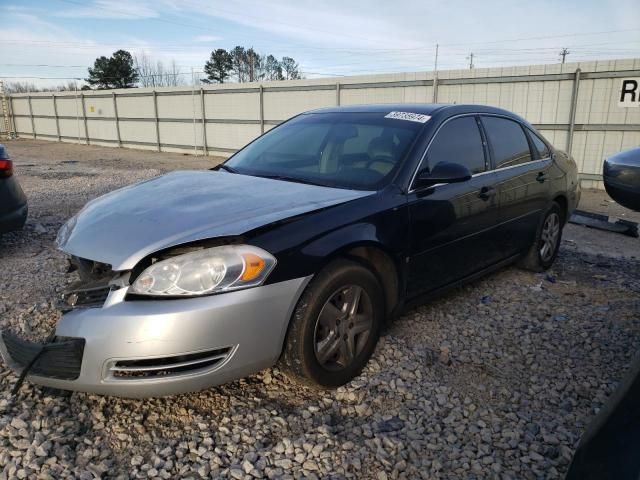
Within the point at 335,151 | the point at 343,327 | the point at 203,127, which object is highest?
the point at 335,151

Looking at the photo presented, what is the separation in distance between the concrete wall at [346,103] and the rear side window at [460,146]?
797cm

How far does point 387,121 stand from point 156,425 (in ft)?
8.23

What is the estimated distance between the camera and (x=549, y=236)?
511 centimetres

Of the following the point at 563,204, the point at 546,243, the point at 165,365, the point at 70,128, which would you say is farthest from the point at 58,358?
the point at 70,128

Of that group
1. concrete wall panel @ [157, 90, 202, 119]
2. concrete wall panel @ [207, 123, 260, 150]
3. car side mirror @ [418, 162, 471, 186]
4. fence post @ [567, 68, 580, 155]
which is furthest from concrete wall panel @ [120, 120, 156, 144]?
car side mirror @ [418, 162, 471, 186]

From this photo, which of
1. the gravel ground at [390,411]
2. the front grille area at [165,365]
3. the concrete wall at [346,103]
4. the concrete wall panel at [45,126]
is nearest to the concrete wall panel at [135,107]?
the concrete wall at [346,103]

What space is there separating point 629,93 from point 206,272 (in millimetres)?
11454

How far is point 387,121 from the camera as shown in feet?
12.3

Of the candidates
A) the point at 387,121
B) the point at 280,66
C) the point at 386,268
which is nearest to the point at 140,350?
the point at 386,268

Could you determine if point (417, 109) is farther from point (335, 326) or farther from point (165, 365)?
point (165, 365)

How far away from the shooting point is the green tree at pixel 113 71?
5081cm

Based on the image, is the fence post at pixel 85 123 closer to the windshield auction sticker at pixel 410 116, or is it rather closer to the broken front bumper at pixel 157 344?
the windshield auction sticker at pixel 410 116

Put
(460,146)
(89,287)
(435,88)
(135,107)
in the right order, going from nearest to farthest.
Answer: (89,287), (460,146), (435,88), (135,107)

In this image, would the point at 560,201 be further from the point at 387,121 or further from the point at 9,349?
the point at 9,349
